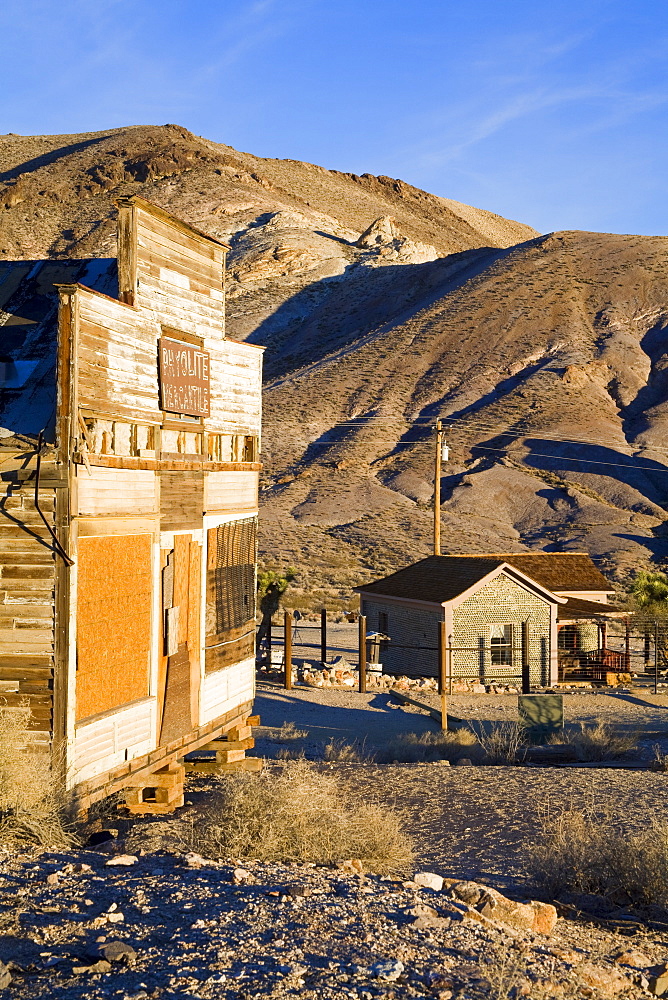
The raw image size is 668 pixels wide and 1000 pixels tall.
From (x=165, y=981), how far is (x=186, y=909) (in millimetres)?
1257

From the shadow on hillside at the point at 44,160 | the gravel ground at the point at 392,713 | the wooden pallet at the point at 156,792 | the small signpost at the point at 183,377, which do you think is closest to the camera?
the wooden pallet at the point at 156,792

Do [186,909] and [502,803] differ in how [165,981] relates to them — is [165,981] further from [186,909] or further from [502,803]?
[502,803]

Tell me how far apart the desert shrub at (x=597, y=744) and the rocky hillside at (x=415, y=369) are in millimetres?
25518

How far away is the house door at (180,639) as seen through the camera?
38.4 ft

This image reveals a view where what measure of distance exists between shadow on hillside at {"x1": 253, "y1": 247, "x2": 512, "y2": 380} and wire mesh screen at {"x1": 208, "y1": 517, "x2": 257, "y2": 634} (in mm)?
71461

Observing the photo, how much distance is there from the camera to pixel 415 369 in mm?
76875

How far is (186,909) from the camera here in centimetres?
679

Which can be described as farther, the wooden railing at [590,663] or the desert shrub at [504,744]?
the wooden railing at [590,663]

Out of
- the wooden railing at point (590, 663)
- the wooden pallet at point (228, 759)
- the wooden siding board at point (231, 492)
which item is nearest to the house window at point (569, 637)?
the wooden railing at point (590, 663)

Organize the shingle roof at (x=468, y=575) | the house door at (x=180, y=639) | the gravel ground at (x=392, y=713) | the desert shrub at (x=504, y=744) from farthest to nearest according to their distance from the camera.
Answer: the shingle roof at (x=468, y=575)
the gravel ground at (x=392, y=713)
the desert shrub at (x=504, y=744)
the house door at (x=180, y=639)

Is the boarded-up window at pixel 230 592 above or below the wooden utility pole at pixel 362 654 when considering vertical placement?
above

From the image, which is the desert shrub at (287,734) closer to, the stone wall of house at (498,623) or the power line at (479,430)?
the stone wall of house at (498,623)

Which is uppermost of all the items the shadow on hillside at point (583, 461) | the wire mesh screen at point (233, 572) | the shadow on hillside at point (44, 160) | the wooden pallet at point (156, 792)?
the shadow on hillside at point (44, 160)

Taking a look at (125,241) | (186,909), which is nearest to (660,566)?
(125,241)
